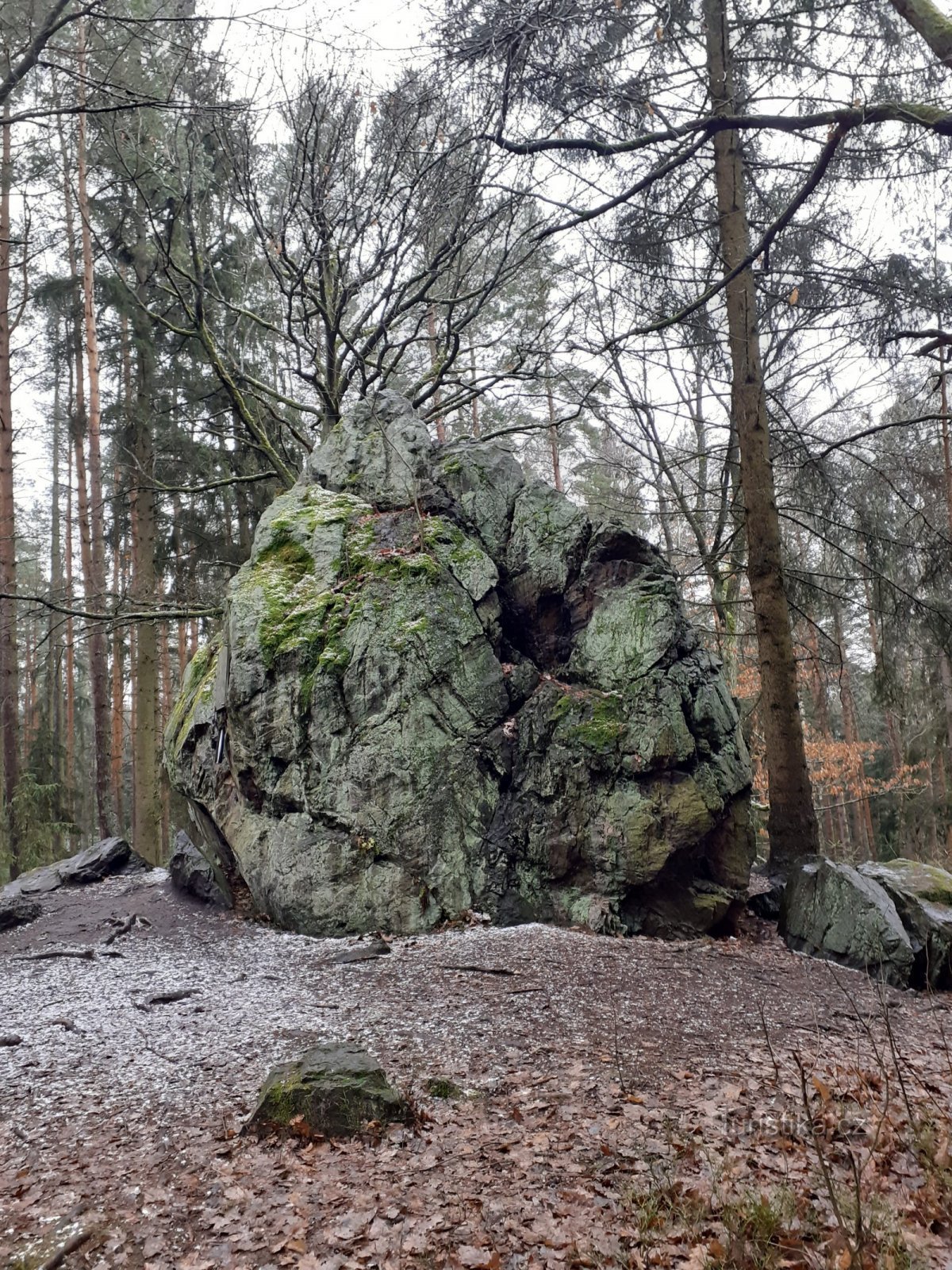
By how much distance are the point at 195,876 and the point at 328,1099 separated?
4.66 m

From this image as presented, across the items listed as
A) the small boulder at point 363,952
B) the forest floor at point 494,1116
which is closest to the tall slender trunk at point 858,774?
the forest floor at point 494,1116

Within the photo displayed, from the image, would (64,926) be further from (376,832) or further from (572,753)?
(572,753)

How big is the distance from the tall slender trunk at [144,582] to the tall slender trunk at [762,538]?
338 inches

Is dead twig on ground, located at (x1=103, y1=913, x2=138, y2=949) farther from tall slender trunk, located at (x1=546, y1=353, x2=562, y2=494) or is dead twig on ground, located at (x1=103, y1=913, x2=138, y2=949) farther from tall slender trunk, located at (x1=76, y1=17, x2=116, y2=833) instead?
tall slender trunk, located at (x1=546, y1=353, x2=562, y2=494)

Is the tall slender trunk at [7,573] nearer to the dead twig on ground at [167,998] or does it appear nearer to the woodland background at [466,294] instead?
the woodland background at [466,294]

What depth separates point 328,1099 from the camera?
3395 mm

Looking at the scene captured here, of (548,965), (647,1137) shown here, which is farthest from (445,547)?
(647,1137)

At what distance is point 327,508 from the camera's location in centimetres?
838

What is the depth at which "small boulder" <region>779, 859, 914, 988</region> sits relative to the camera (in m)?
5.62

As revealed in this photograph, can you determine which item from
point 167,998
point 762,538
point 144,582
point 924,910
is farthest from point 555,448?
point 167,998

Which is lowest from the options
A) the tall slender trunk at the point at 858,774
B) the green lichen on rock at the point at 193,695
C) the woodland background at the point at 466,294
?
the tall slender trunk at the point at 858,774

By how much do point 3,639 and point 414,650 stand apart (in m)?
7.78

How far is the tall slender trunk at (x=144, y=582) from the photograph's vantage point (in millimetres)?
11898

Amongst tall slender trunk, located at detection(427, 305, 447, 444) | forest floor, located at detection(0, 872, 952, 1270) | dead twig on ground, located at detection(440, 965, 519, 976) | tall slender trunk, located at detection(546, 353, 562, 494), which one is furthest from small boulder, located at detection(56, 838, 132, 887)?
tall slender trunk, located at detection(546, 353, 562, 494)
